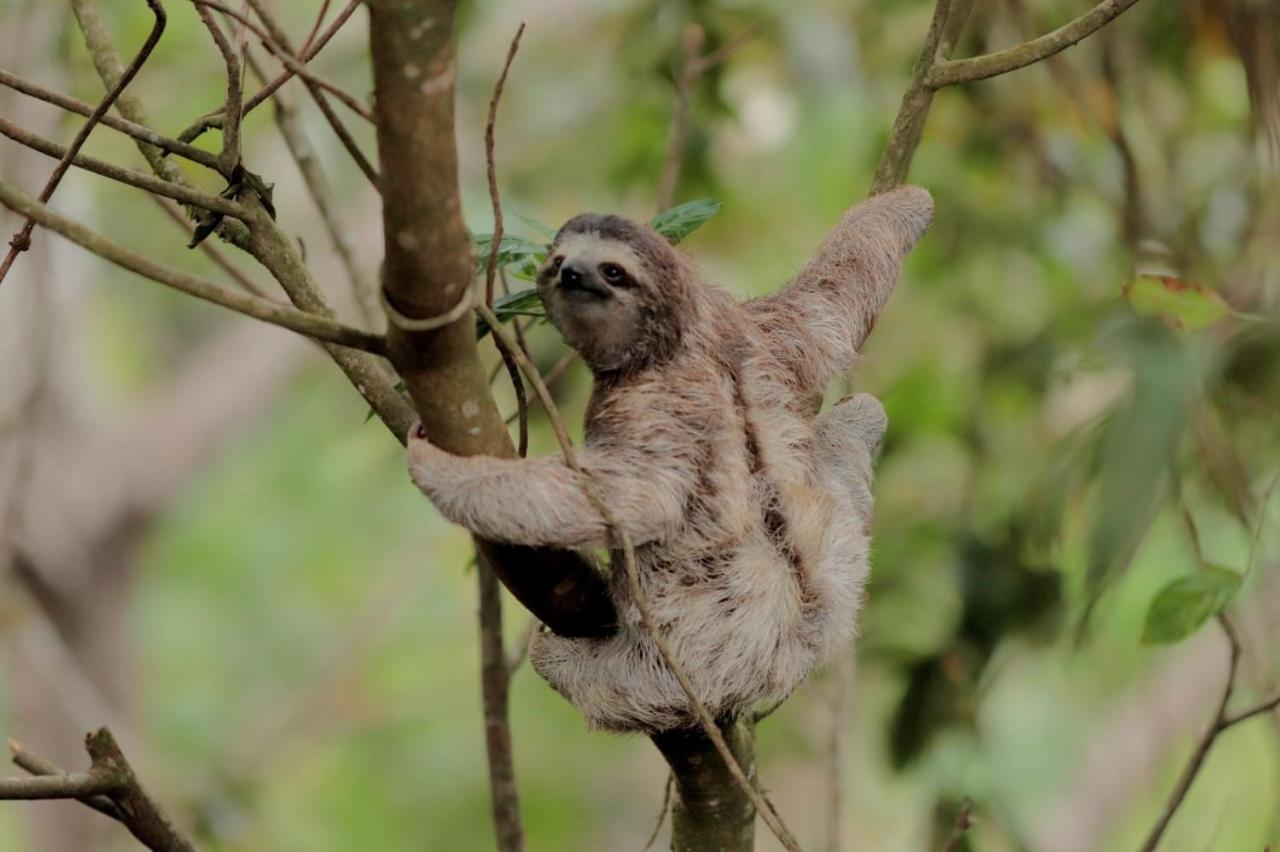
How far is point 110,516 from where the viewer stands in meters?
11.2

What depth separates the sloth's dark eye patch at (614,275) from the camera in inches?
114

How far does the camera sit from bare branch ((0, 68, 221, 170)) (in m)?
2.43

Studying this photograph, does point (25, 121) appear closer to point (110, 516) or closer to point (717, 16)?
point (110, 516)

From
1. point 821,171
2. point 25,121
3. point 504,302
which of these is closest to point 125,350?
point 25,121

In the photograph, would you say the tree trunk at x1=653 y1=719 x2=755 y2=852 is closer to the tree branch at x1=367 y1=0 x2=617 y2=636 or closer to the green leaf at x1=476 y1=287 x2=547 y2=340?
the tree branch at x1=367 y1=0 x2=617 y2=636

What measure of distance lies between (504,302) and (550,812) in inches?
448

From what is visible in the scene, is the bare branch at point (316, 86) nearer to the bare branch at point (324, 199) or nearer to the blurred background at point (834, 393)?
the blurred background at point (834, 393)

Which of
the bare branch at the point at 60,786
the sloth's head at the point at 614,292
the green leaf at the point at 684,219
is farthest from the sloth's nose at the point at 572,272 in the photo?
the bare branch at the point at 60,786

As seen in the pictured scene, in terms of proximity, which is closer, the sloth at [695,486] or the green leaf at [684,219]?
the sloth at [695,486]

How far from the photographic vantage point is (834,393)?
554 centimetres

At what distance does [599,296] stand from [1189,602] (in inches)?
60.6

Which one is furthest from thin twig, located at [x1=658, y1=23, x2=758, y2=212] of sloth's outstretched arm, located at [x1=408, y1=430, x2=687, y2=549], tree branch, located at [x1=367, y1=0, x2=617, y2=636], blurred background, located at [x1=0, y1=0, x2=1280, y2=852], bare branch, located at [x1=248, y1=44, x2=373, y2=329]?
tree branch, located at [x1=367, y1=0, x2=617, y2=636]

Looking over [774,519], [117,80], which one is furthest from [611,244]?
[117,80]

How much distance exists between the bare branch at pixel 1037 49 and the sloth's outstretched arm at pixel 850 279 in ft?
1.24
